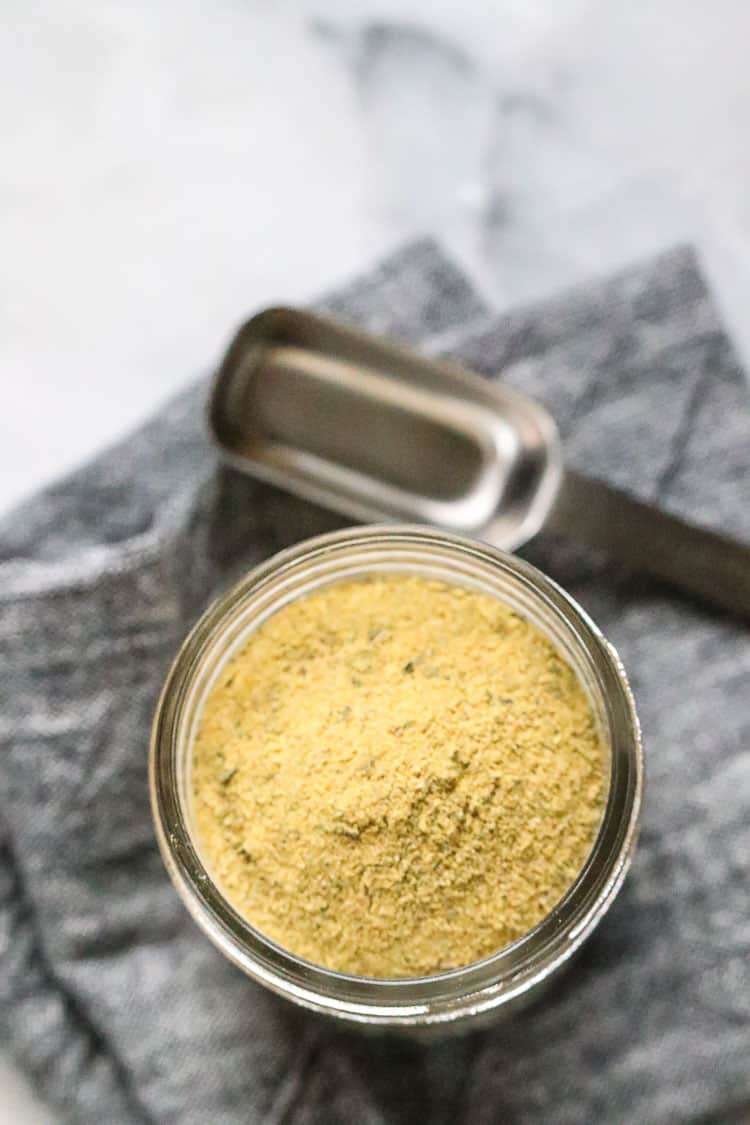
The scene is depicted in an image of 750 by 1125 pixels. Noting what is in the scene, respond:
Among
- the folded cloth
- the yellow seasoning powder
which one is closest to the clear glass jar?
the yellow seasoning powder

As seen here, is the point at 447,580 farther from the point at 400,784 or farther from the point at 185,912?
the point at 185,912

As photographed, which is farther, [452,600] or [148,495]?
[148,495]

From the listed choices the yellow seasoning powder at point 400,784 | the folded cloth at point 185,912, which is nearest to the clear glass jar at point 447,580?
the yellow seasoning powder at point 400,784

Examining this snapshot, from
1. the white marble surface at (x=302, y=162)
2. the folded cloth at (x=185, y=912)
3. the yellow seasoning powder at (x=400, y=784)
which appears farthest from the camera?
the white marble surface at (x=302, y=162)

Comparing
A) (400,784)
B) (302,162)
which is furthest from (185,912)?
(302,162)

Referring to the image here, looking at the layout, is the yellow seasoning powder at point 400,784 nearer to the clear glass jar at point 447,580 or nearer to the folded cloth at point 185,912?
the clear glass jar at point 447,580

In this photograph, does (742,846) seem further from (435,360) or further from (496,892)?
(435,360)

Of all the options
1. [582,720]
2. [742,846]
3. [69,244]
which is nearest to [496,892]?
[582,720]
